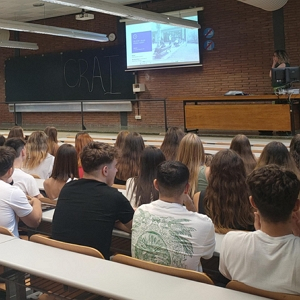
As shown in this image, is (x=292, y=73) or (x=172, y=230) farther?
(x=292, y=73)

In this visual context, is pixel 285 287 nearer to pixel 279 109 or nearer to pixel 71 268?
pixel 71 268

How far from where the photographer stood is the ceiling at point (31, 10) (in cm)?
1048

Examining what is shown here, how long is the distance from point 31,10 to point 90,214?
34.1 ft

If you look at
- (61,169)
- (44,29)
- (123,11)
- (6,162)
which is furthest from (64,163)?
(44,29)

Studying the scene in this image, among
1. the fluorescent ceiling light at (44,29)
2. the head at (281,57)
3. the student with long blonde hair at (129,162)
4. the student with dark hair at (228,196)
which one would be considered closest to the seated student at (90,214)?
the student with dark hair at (228,196)

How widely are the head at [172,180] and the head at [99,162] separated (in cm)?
48

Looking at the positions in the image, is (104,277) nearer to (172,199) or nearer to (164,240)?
(164,240)

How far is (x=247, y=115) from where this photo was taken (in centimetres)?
819

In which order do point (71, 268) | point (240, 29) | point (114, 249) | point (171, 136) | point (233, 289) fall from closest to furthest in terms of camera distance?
point (233, 289), point (71, 268), point (114, 249), point (171, 136), point (240, 29)

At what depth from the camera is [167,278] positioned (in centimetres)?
155

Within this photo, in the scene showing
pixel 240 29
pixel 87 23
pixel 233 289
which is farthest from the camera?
pixel 87 23

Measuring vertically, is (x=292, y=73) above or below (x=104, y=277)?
above

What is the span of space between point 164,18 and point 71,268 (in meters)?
7.96

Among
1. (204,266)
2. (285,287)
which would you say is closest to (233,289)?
(285,287)
